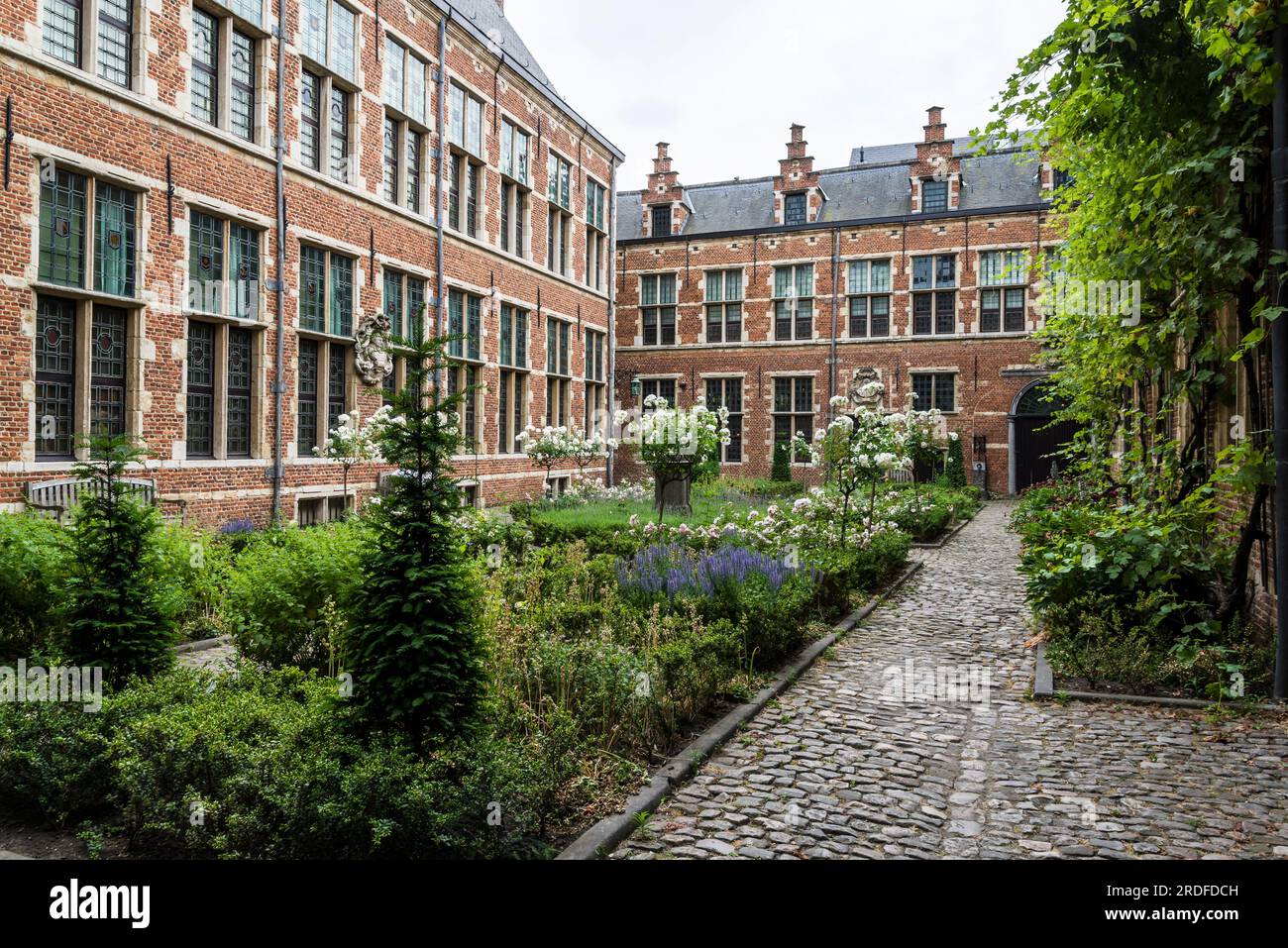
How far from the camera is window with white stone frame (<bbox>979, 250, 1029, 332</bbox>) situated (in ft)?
91.5

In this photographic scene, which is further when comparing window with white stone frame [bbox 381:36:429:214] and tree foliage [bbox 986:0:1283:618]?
window with white stone frame [bbox 381:36:429:214]

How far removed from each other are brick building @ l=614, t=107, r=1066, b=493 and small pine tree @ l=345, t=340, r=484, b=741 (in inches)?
1021

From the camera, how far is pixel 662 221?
106 feet

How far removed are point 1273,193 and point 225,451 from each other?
41.2 ft

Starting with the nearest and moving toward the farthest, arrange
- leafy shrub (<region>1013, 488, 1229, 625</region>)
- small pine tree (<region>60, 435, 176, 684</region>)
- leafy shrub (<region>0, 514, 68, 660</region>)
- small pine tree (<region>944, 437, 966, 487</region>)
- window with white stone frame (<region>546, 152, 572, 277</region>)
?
small pine tree (<region>60, 435, 176, 684</region>)
leafy shrub (<region>0, 514, 68, 660</region>)
leafy shrub (<region>1013, 488, 1229, 625</region>)
window with white stone frame (<region>546, 152, 572, 277</region>)
small pine tree (<region>944, 437, 966, 487</region>)

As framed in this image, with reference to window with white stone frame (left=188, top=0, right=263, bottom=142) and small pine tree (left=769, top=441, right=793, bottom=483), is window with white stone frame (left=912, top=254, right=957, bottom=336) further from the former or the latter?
window with white stone frame (left=188, top=0, right=263, bottom=142)

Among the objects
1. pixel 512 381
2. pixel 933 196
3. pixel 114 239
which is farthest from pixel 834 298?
pixel 114 239

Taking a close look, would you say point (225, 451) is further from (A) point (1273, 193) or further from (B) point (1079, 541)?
(A) point (1273, 193)

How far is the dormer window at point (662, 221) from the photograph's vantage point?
106 feet

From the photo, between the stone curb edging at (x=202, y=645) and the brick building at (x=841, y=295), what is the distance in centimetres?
2316

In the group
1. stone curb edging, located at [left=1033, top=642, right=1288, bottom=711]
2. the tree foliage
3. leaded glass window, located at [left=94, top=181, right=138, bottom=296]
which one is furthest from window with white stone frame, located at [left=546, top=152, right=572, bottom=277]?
stone curb edging, located at [left=1033, top=642, right=1288, bottom=711]

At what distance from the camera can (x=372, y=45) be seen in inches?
623

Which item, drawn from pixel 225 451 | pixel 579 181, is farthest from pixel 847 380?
pixel 225 451
